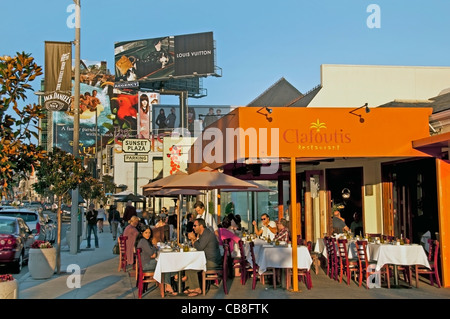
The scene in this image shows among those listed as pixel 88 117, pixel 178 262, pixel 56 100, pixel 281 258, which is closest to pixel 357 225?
pixel 281 258

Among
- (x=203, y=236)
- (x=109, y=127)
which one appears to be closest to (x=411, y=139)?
(x=203, y=236)

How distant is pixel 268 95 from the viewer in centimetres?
3002

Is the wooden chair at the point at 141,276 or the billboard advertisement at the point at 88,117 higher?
the billboard advertisement at the point at 88,117

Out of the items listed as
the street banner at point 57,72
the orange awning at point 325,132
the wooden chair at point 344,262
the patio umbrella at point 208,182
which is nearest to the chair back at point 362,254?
the wooden chair at point 344,262

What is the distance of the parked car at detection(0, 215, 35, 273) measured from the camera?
45.1 ft

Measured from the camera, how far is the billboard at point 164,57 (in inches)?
2467

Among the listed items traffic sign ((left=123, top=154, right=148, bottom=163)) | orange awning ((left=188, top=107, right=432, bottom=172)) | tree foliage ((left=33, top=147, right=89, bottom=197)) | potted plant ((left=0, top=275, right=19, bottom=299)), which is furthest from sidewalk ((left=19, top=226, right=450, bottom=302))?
traffic sign ((left=123, top=154, right=148, bottom=163))

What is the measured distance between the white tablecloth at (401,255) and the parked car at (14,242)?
28.2 ft

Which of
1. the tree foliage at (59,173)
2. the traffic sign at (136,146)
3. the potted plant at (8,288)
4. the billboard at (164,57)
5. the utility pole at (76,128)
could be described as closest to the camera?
the potted plant at (8,288)

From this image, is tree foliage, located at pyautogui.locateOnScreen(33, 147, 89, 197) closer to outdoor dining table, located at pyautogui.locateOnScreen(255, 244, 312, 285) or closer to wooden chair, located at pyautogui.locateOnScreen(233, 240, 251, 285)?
wooden chair, located at pyautogui.locateOnScreen(233, 240, 251, 285)

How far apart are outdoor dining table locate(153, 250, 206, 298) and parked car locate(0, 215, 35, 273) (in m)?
5.18

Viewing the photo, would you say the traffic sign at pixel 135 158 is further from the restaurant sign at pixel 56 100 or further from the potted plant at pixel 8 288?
the potted plant at pixel 8 288

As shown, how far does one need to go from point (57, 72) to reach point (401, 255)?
1094 centimetres

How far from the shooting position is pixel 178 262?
34.1 feet
